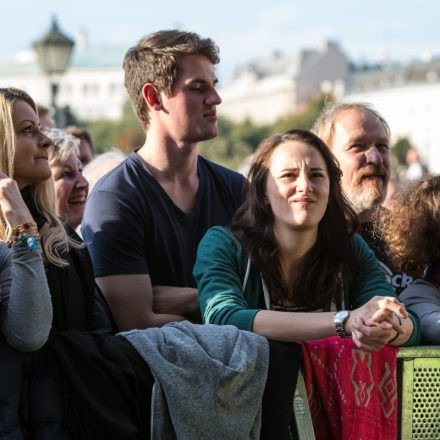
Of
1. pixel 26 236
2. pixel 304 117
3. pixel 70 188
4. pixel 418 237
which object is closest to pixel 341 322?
pixel 418 237

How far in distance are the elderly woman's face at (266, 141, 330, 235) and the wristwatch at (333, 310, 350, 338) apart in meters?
0.43

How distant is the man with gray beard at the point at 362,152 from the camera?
5.47m

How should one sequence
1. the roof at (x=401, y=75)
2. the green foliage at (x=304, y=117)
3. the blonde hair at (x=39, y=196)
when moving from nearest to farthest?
the blonde hair at (x=39, y=196) → the green foliage at (x=304, y=117) → the roof at (x=401, y=75)

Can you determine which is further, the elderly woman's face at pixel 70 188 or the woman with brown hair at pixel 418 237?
the elderly woman's face at pixel 70 188

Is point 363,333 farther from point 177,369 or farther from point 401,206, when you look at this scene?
point 401,206

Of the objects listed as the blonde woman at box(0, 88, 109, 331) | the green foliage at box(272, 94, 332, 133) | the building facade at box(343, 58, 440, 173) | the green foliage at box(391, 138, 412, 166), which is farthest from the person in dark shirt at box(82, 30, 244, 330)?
the green foliage at box(272, 94, 332, 133)

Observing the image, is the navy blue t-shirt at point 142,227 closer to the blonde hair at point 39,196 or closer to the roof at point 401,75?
the blonde hair at point 39,196

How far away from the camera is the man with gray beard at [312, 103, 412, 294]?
5.47m

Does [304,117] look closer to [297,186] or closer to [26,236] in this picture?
[297,186]

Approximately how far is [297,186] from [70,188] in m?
2.18

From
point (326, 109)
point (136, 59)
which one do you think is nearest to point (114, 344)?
point (136, 59)

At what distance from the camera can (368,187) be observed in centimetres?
552

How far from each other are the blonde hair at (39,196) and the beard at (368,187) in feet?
5.66

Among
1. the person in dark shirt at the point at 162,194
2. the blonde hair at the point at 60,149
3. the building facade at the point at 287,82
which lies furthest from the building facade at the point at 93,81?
the person in dark shirt at the point at 162,194
